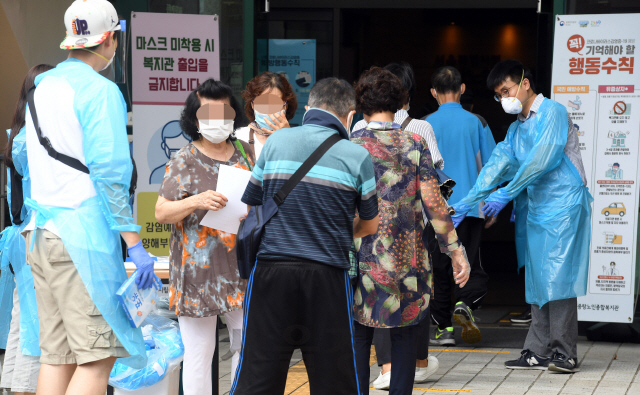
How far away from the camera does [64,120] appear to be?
2842 mm

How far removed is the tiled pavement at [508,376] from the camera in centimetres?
466

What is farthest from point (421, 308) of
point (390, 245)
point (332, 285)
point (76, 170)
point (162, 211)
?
point (76, 170)

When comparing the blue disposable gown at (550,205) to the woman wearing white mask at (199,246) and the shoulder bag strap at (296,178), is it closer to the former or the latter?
the woman wearing white mask at (199,246)

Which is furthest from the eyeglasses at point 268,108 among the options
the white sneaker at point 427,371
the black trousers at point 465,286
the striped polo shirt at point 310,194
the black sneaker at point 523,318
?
the black sneaker at point 523,318

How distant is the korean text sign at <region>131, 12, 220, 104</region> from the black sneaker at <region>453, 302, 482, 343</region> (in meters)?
2.57

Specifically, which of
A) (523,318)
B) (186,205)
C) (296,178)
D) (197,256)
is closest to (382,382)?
(197,256)

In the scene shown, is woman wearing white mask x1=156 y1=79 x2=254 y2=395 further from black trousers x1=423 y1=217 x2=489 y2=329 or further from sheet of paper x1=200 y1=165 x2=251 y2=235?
black trousers x1=423 y1=217 x2=489 y2=329

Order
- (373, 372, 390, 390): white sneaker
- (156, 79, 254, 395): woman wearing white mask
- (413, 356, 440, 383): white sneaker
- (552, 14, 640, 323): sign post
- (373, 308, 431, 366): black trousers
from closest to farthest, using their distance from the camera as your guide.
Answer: (156, 79, 254, 395): woman wearing white mask < (373, 308, 431, 366): black trousers < (373, 372, 390, 390): white sneaker < (413, 356, 440, 383): white sneaker < (552, 14, 640, 323): sign post

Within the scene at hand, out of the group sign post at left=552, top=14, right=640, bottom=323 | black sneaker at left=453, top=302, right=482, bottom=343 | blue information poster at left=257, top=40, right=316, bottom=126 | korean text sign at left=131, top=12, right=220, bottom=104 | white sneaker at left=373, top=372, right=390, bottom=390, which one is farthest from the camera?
blue information poster at left=257, top=40, right=316, bottom=126

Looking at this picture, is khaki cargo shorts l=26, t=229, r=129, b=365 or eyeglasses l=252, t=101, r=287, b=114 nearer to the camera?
khaki cargo shorts l=26, t=229, r=129, b=365

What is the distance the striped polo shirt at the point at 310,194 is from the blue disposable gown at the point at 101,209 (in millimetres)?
509

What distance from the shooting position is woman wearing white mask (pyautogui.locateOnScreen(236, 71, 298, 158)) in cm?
396

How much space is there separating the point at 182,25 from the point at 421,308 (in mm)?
3332

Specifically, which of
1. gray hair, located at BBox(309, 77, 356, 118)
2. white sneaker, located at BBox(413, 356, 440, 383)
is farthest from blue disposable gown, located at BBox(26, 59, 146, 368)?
white sneaker, located at BBox(413, 356, 440, 383)
